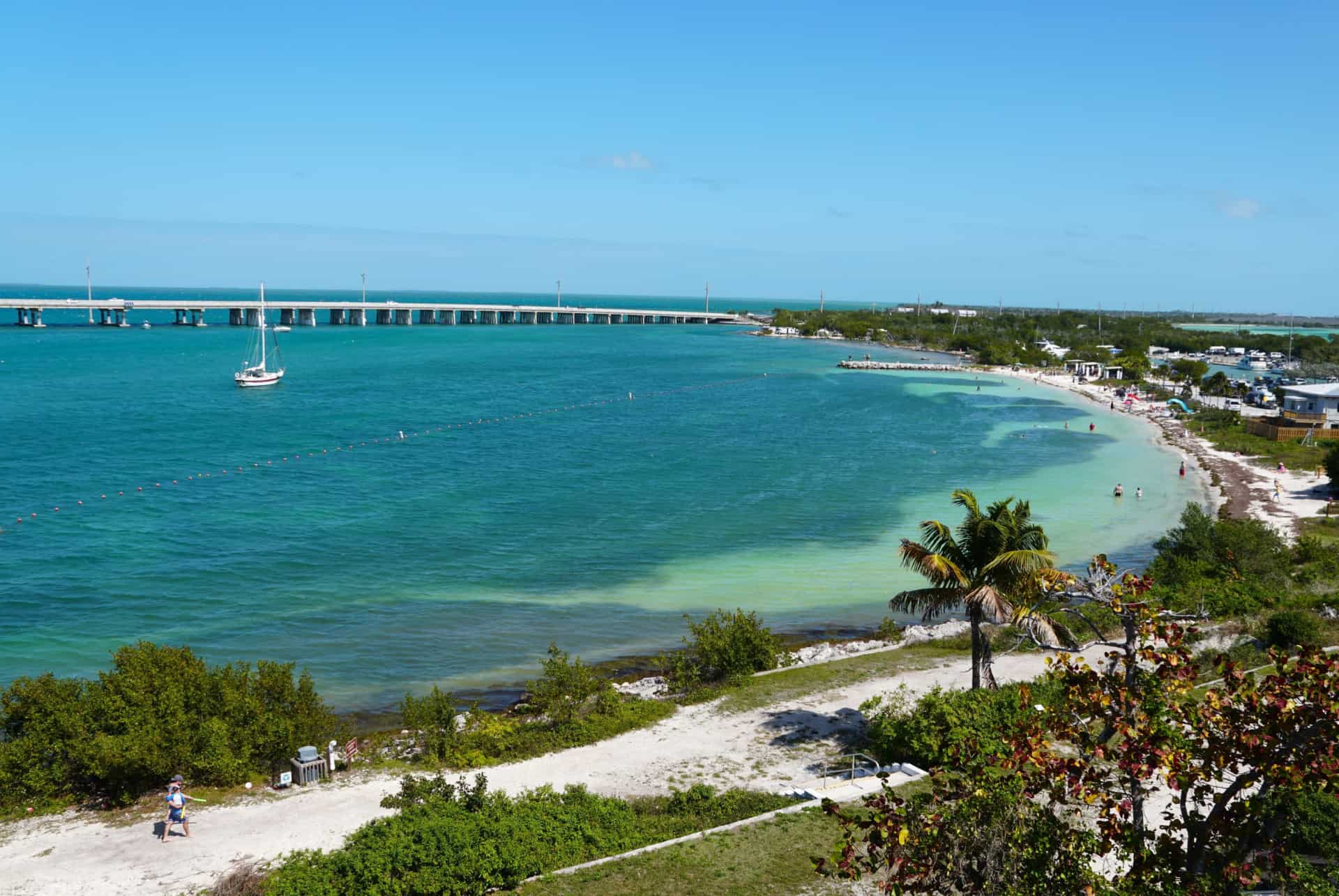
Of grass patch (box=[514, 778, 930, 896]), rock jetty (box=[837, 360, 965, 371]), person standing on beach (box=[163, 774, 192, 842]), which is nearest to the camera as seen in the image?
grass patch (box=[514, 778, 930, 896])

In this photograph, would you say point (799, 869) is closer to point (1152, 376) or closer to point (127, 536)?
point (127, 536)

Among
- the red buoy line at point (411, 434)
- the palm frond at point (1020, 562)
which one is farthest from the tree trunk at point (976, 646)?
the red buoy line at point (411, 434)

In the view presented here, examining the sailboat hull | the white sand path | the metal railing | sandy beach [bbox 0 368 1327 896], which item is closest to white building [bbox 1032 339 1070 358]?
the sailboat hull

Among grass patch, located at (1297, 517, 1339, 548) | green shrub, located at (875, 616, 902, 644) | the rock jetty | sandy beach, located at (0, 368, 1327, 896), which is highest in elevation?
the rock jetty

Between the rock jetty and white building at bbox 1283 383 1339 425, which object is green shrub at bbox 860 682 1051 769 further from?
the rock jetty

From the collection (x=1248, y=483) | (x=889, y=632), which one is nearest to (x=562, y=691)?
(x=889, y=632)

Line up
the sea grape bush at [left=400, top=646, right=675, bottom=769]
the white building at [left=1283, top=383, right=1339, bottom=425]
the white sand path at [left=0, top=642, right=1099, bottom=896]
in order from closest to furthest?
the white sand path at [left=0, top=642, right=1099, bottom=896] < the sea grape bush at [left=400, top=646, right=675, bottom=769] < the white building at [left=1283, top=383, right=1339, bottom=425]

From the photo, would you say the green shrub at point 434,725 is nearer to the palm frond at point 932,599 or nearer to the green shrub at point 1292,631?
the palm frond at point 932,599

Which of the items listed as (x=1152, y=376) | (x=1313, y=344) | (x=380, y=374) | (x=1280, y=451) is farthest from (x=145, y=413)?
(x=1313, y=344)
